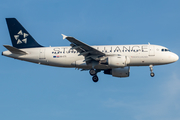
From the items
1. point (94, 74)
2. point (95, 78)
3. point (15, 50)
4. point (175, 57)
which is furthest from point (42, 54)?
point (175, 57)

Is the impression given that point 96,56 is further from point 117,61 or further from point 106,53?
point 117,61

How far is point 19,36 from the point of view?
149ft

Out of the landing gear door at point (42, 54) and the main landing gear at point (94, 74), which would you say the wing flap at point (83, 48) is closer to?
the main landing gear at point (94, 74)

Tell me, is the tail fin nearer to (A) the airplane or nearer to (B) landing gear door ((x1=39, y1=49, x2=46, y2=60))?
(A) the airplane

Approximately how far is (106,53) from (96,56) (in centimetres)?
169

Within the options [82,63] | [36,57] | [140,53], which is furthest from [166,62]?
[36,57]

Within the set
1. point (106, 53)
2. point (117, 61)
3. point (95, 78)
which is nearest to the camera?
point (117, 61)

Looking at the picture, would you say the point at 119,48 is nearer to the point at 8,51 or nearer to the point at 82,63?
the point at 82,63

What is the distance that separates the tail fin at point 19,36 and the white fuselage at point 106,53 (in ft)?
5.30

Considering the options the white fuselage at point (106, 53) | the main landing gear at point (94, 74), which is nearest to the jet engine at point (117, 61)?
the white fuselage at point (106, 53)

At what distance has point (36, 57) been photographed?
142ft

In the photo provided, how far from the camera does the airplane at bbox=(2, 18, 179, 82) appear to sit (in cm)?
4091

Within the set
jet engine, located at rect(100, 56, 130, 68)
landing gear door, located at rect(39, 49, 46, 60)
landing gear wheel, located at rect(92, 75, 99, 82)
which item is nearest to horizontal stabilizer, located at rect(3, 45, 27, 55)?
landing gear door, located at rect(39, 49, 46, 60)

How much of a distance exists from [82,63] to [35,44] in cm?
810
